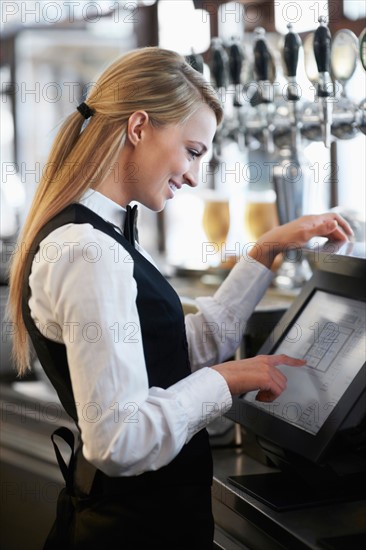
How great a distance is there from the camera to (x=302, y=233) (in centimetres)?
159

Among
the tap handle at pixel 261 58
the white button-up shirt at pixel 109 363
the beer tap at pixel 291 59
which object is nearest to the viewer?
the white button-up shirt at pixel 109 363

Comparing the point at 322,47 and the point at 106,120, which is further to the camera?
the point at 322,47

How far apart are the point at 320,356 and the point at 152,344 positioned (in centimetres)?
34

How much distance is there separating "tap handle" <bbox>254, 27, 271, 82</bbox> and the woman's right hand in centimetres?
108

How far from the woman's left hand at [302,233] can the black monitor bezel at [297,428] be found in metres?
0.08

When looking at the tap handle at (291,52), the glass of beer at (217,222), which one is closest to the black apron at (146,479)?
the tap handle at (291,52)

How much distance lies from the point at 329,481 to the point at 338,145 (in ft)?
5.50

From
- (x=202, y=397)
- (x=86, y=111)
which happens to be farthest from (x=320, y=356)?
(x=86, y=111)

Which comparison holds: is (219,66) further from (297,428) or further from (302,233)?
(297,428)

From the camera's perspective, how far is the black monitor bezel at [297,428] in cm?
129

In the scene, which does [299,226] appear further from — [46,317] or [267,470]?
[46,317]

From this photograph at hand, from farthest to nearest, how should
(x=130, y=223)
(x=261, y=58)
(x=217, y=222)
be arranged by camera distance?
(x=217, y=222), (x=261, y=58), (x=130, y=223)

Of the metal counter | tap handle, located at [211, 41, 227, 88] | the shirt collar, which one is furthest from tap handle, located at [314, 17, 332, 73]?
the metal counter

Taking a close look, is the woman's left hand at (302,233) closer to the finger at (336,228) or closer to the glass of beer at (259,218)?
the finger at (336,228)
